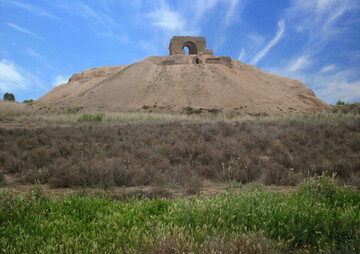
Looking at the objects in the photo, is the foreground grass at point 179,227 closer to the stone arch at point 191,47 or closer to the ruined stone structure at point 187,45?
the ruined stone structure at point 187,45

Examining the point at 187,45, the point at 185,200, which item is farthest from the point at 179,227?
the point at 187,45

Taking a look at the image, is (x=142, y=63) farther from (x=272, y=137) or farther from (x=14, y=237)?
(x=14, y=237)

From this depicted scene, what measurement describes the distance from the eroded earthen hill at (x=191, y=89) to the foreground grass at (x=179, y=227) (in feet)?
92.3

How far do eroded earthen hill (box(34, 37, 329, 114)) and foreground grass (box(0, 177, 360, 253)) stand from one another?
2814 cm

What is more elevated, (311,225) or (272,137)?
(272,137)

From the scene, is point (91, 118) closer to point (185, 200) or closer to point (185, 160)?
point (185, 160)

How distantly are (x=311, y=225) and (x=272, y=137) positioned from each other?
7.67 metres

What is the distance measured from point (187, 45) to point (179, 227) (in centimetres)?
4729

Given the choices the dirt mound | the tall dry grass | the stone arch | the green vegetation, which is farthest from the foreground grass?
the green vegetation

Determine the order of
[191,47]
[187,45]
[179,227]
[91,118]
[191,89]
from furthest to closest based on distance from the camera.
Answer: [191,47] → [187,45] → [191,89] → [91,118] → [179,227]

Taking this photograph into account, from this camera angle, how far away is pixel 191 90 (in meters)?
36.3

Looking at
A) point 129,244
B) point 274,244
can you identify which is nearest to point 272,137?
point 274,244

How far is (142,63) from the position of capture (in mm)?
46250

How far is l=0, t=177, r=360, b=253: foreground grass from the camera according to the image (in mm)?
2273
